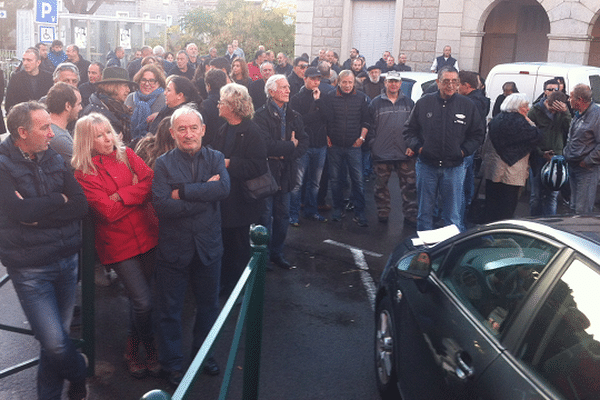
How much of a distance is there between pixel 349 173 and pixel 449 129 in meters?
1.94

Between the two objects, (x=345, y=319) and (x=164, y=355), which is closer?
(x=164, y=355)

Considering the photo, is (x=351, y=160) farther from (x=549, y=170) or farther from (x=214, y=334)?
(x=214, y=334)

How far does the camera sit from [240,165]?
5.67m

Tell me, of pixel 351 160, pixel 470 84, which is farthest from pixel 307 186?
pixel 470 84

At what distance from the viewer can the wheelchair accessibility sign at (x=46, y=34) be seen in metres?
14.1

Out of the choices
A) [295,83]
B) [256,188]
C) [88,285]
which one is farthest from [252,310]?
[295,83]

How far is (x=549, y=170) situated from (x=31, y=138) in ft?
20.0

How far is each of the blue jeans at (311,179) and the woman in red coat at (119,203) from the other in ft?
13.5

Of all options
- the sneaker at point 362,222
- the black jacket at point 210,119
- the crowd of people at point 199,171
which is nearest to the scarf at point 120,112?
the crowd of people at point 199,171

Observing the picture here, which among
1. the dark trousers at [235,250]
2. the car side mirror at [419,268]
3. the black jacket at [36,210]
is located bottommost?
the dark trousers at [235,250]

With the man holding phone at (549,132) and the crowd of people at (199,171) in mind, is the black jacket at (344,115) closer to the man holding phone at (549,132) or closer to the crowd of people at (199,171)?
the crowd of people at (199,171)

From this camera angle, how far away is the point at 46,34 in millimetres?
14094

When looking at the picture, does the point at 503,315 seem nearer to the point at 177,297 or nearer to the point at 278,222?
the point at 177,297

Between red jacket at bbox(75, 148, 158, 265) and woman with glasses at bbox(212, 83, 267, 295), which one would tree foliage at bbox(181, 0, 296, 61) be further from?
red jacket at bbox(75, 148, 158, 265)
